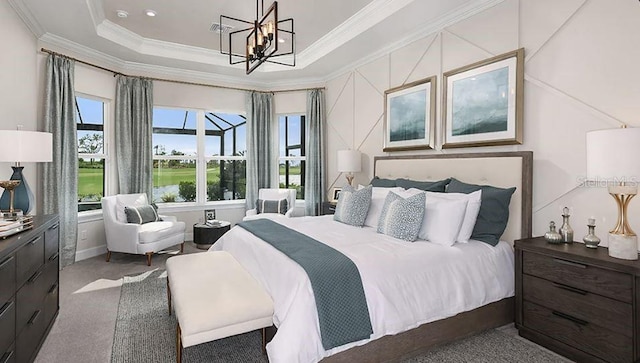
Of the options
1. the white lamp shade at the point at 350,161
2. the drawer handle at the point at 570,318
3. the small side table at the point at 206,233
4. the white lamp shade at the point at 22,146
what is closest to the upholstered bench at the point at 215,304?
the white lamp shade at the point at 22,146

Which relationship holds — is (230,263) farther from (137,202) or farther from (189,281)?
(137,202)

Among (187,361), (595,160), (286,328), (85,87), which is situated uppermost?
(85,87)

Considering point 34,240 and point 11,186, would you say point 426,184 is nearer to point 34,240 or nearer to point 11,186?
point 34,240

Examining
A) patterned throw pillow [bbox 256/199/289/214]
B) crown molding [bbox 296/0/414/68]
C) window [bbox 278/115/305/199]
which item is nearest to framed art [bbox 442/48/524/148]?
crown molding [bbox 296/0/414/68]

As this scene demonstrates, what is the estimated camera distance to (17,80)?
11.5 ft

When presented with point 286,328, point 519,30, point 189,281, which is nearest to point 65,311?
point 189,281

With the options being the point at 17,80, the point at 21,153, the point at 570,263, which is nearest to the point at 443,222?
the point at 570,263

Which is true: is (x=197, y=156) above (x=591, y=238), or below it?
above

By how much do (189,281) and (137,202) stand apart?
3147 millimetres

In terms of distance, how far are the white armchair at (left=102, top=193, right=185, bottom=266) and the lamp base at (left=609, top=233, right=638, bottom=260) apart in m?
4.63

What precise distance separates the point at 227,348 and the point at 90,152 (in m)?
4.05

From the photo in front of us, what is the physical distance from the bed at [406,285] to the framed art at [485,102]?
25cm

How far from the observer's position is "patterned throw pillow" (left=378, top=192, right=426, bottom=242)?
2.71m

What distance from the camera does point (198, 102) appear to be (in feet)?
19.2
